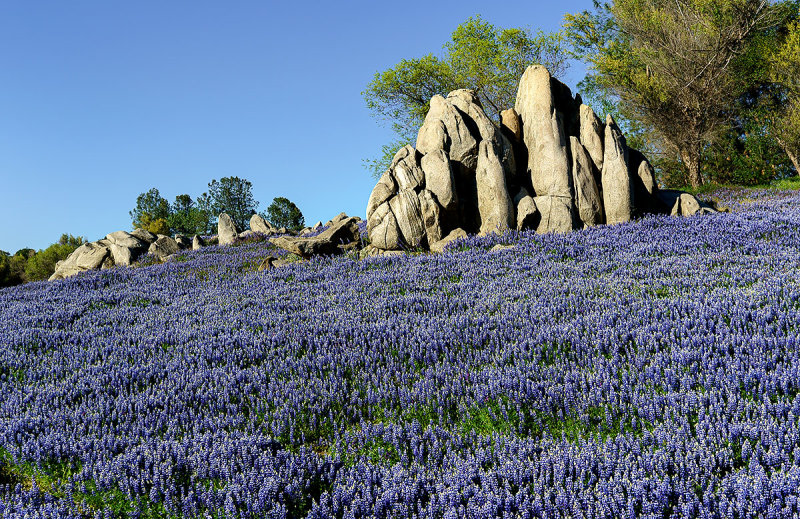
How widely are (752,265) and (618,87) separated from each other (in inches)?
1147

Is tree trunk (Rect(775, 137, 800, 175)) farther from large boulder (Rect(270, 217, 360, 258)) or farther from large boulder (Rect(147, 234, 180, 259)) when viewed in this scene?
large boulder (Rect(147, 234, 180, 259))

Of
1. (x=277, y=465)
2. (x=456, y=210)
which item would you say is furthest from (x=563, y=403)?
(x=456, y=210)

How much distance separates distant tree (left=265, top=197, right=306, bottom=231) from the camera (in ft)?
177

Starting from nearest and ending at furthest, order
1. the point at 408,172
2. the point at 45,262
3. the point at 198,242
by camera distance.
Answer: the point at 408,172, the point at 198,242, the point at 45,262

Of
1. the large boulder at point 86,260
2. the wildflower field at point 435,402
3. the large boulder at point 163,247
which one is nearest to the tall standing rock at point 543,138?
the wildflower field at point 435,402

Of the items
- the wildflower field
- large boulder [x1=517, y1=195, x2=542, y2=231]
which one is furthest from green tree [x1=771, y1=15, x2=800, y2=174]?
the wildflower field

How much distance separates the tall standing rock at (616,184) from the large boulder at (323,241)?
749 cm

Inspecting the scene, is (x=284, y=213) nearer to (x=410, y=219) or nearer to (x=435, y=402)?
(x=410, y=219)

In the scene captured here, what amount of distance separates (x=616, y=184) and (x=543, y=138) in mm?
2383

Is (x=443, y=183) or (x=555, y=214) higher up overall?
(x=443, y=183)

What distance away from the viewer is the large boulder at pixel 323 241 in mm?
14328

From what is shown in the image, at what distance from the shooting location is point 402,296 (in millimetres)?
8258

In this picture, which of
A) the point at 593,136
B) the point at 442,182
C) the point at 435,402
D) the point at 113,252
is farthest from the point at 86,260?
the point at 435,402

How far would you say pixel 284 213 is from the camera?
54.2m
